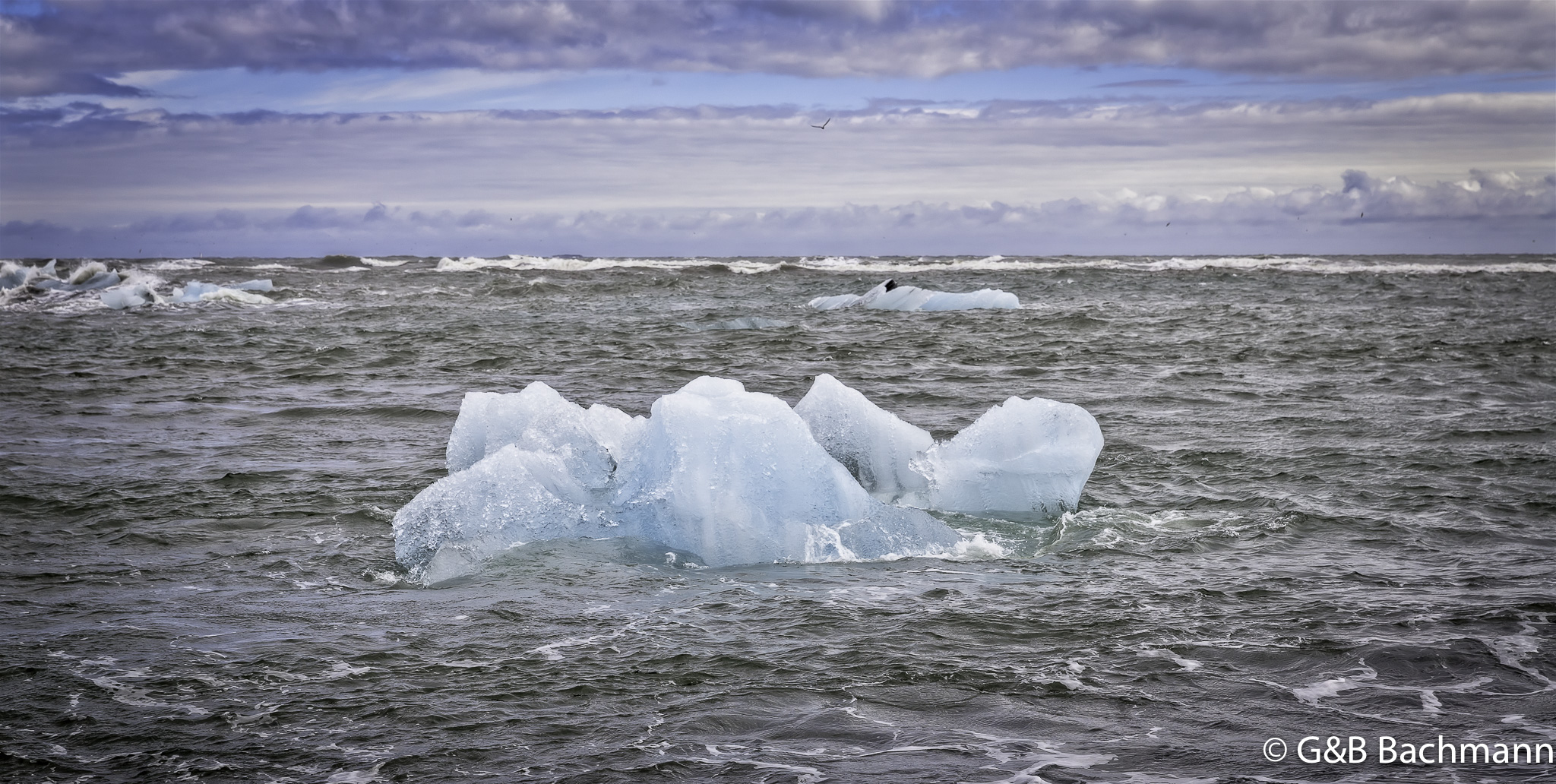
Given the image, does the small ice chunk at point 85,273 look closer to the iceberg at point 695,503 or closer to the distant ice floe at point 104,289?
the distant ice floe at point 104,289

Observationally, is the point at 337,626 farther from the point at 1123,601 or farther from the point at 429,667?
the point at 1123,601

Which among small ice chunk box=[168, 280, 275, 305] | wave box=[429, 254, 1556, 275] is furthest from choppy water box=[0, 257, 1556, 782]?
wave box=[429, 254, 1556, 275]

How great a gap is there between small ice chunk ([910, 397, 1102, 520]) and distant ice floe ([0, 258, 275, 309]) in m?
27.8

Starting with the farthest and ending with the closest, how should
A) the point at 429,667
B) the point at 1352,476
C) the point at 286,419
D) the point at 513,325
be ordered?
the point at 513,325 < the point at 286,419 < the point at 1352,476 < the point at 429,667

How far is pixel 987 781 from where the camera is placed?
3775 millimetres

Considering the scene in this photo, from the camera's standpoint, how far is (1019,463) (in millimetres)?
7129

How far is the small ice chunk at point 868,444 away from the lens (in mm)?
7367

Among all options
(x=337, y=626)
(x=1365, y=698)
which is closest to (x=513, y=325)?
(x=337, y=626)

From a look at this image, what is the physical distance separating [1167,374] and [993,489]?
866cm

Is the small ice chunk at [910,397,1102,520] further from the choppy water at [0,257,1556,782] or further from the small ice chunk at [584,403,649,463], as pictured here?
the small ice chunk at [584,403,649,463]

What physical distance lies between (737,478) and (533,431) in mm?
1574

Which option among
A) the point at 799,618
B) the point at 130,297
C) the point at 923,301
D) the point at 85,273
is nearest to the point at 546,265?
the point at 85,273

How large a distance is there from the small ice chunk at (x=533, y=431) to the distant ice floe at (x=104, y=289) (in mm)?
25657

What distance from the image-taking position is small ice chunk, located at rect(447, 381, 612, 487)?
7234mm
